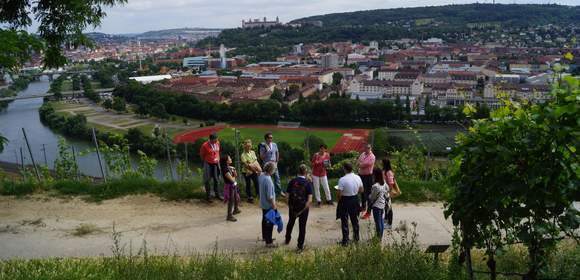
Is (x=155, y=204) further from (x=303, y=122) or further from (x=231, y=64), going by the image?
(x=231, y=64)

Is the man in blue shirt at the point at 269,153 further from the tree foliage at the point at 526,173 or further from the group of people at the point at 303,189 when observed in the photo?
the tree foliage at the point at 526,173

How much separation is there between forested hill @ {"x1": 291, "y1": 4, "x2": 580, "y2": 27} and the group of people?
151 meters

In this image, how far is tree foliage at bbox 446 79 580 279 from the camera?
309cm

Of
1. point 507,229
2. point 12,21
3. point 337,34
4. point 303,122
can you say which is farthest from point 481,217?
point 337,34

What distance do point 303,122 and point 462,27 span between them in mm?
112131

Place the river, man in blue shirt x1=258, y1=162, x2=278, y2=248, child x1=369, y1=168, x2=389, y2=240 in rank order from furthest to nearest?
the river
child x1=369, y1=168, x2=389, y2=240
man in blue shirt x1=258, y1=162, x2=278, y2=248

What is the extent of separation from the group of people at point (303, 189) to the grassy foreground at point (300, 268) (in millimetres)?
1085

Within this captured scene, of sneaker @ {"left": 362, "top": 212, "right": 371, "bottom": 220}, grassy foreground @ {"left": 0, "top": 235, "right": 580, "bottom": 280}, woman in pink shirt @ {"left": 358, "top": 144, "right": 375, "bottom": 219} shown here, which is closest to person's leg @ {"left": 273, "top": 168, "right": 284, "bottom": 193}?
woman in pink shirt @ {"left": 358, "top": 144, "right": 375, "bottom": 219}

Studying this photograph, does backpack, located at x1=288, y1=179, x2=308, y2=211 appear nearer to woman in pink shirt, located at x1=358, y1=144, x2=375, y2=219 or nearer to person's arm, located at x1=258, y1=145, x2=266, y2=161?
woman in pink shirt, located at x1=358, y1=144, x2=375, y2=219

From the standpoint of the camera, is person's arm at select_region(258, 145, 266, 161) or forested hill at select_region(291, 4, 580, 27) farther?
forested hill at select_region(291, 4, 580, 27)

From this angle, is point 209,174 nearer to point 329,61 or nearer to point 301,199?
point 301,199

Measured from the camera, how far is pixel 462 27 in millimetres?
142500

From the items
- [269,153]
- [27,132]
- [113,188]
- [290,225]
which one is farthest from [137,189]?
[27,132]

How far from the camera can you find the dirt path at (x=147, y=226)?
6.01 metres
